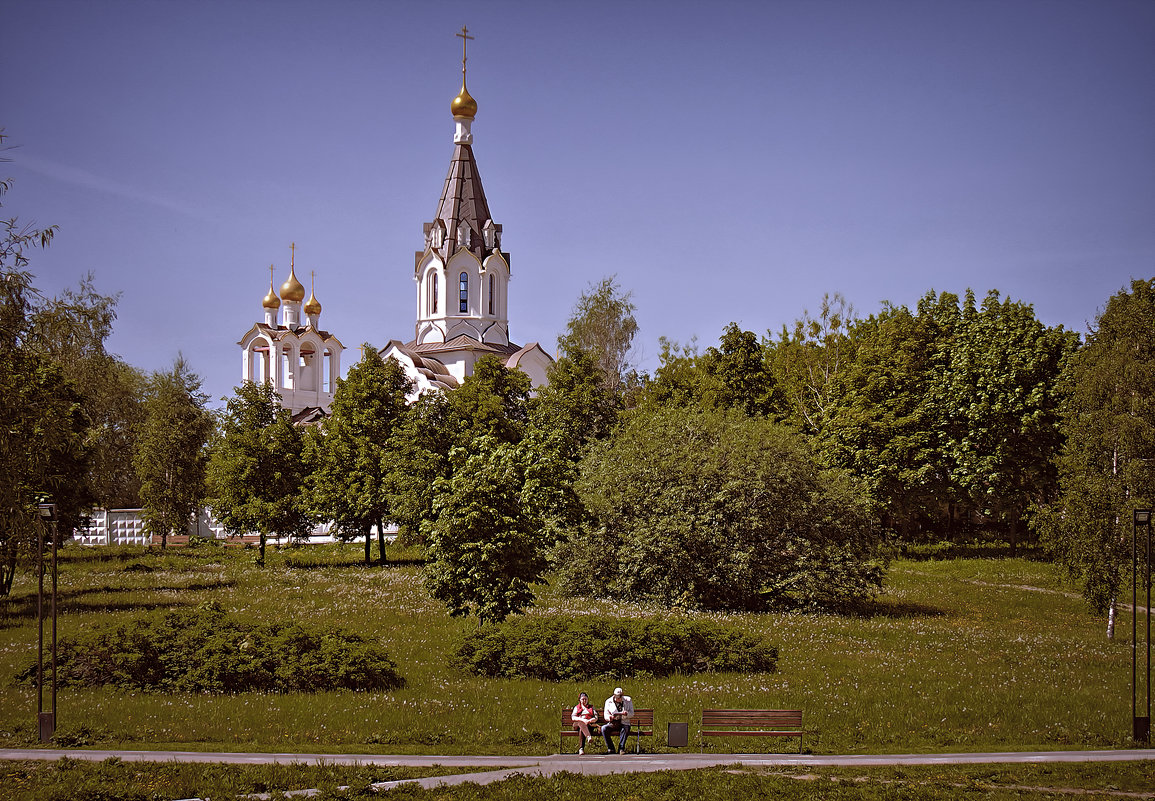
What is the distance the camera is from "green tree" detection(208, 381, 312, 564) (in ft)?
147

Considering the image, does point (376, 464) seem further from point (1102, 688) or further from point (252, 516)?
point (1102, 688)

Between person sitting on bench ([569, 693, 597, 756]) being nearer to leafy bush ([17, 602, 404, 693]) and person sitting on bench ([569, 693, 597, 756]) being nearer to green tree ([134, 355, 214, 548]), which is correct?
leafy bush ([17, 602, 404, 693])

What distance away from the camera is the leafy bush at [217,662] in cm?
1923

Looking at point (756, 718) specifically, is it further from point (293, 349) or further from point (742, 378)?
point (293, 349)

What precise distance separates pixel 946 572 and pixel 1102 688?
2188cm

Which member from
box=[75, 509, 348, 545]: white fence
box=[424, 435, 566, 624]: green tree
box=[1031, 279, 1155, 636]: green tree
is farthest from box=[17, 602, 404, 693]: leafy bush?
box=[75, 509, 348, 545]: white fence

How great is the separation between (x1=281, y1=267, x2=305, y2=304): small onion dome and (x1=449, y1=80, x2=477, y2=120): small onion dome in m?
22.6

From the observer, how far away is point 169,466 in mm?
55844

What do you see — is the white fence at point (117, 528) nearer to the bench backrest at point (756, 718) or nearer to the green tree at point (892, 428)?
the green tree at point (892, 428)

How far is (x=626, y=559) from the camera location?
3097 cm

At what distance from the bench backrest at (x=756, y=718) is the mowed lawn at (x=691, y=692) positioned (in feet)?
1.88

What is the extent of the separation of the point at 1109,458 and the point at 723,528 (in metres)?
12.7

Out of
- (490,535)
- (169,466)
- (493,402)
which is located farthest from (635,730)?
(169,466)

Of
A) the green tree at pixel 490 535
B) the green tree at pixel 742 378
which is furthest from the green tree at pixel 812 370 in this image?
the green tree at pixel 490 535
